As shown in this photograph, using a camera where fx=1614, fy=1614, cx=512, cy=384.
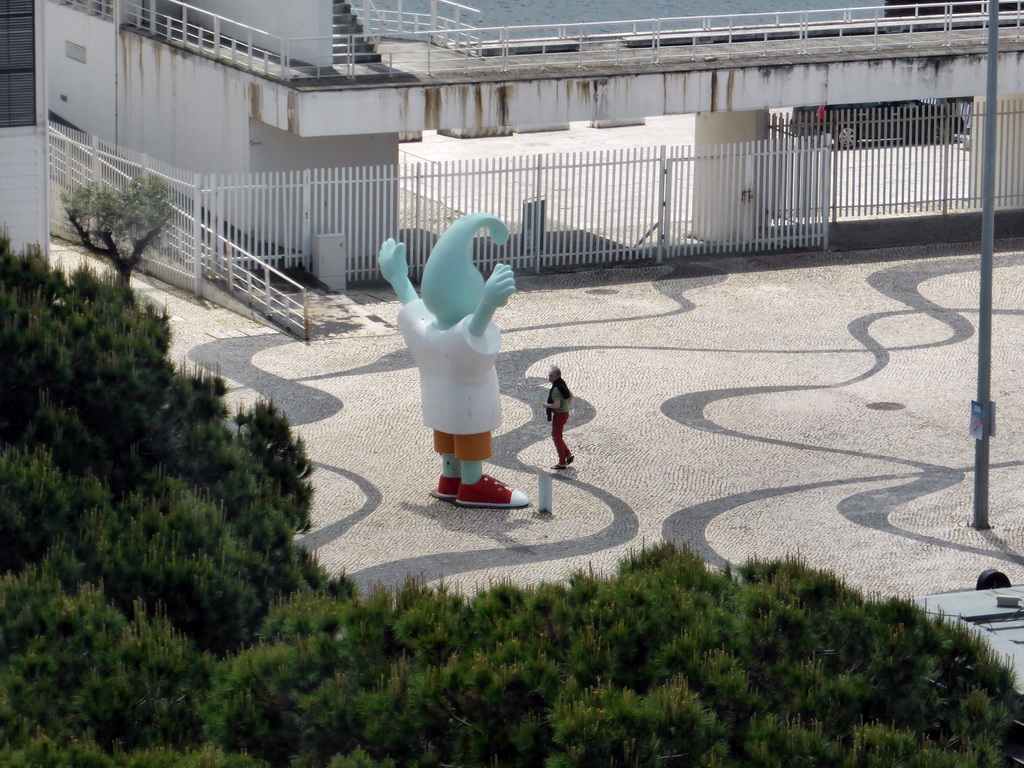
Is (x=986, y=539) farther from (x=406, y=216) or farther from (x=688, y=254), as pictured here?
(x=406, y=216)

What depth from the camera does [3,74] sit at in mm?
20656

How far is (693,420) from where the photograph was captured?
18.5 meters

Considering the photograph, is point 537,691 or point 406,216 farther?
point 406,216

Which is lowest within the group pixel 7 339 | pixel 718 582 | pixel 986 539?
pixel 986 539

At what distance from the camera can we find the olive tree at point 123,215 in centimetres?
2142

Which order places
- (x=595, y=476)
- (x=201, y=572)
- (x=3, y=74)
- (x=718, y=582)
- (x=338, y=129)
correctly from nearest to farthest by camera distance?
(x=718, y=582) < (x=201, y=572) < (x=595, y=476) < (x=3, y=74) < (x=338, y=129)

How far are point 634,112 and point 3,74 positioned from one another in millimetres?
10071

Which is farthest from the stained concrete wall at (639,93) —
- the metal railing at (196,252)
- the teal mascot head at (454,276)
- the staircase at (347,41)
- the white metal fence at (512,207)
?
the teal mascot head at (454,276)

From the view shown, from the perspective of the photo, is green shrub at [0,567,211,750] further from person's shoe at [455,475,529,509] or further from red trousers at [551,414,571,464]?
red trousers at [551,414,571,464]

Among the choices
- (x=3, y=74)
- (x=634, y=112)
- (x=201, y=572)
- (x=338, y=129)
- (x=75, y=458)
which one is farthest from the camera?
(x=634, y=112)

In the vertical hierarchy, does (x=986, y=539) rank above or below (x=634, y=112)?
below

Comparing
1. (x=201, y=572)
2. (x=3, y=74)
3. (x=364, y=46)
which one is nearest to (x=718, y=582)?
(x=201, y=572)

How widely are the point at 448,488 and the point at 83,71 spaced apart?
57.7 feet

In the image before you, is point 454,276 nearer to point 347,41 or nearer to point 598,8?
point 347,41
